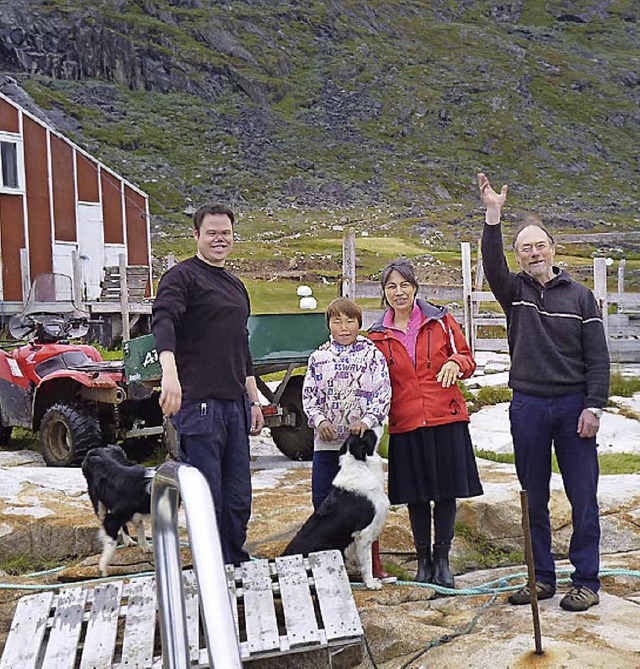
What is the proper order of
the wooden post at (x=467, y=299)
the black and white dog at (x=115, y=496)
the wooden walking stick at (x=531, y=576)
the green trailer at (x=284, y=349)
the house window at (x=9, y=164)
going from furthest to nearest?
the house window at (x=9, y=164), the wooden post at (x=467, y=299), the green trailer at (x=284, y=349), the black and white dog at (x=115, y=496), the wooden walking stick at (x=531, y=576)

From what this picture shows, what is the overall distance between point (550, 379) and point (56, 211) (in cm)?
1895

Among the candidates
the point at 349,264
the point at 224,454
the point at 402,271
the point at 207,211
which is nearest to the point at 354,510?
the point at 224,454

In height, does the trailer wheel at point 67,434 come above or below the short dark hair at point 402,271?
below

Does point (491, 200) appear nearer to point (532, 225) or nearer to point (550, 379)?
point (532, 225)

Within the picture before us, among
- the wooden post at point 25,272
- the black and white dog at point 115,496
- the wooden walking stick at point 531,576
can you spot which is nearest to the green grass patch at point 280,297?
the wooden post at point 25,272

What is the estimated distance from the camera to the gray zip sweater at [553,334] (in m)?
3.82

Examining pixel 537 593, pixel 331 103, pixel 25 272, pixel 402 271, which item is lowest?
pixel 537 593

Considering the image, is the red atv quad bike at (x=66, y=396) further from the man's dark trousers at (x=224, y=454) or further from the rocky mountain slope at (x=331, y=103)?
the rocky mountain slope at (x=331, y=103)

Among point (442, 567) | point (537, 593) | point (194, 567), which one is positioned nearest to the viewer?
point (194, 567)

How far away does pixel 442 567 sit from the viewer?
14.1ft

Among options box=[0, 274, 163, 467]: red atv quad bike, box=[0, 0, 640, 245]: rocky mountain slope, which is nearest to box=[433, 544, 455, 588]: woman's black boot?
box=[0, 274, 163, 467]: red atv quad bike

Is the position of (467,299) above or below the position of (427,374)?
above

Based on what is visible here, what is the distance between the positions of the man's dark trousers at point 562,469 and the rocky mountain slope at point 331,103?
54.6 metres

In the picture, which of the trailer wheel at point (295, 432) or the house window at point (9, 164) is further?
the house window at point (9, 164)
